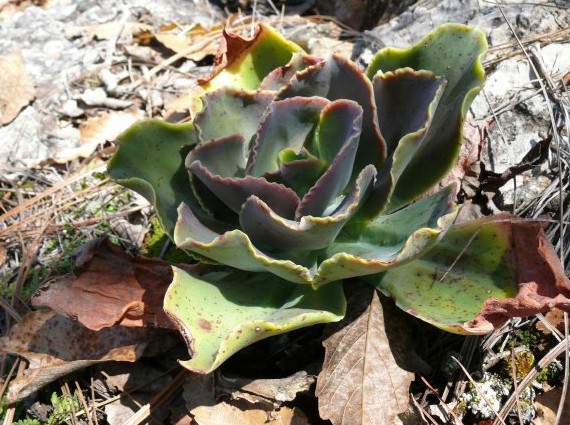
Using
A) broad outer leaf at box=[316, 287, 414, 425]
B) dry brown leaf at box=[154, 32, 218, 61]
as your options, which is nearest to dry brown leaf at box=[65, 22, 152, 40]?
dry brown leaf at box=[154, 32, 218, 61]

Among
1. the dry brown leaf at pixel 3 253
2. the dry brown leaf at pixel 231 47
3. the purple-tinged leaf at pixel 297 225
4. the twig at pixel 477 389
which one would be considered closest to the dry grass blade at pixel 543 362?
the twig at pixel 477 389

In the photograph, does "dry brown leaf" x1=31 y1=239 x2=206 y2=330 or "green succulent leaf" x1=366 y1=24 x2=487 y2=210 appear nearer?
"green succulent leaf" x1=366 y1=24 x2=487 y2=210

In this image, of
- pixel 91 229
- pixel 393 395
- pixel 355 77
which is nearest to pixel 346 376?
pixel 393 395

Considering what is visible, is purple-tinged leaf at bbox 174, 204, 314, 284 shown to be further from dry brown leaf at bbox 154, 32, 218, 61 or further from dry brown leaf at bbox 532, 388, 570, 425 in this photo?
dry brown leaf at bbox 154, 32, 218, 61

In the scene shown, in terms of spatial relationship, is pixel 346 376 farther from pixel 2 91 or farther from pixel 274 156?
pixel 2 91

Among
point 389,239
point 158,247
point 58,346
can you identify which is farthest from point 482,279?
point 58,346
